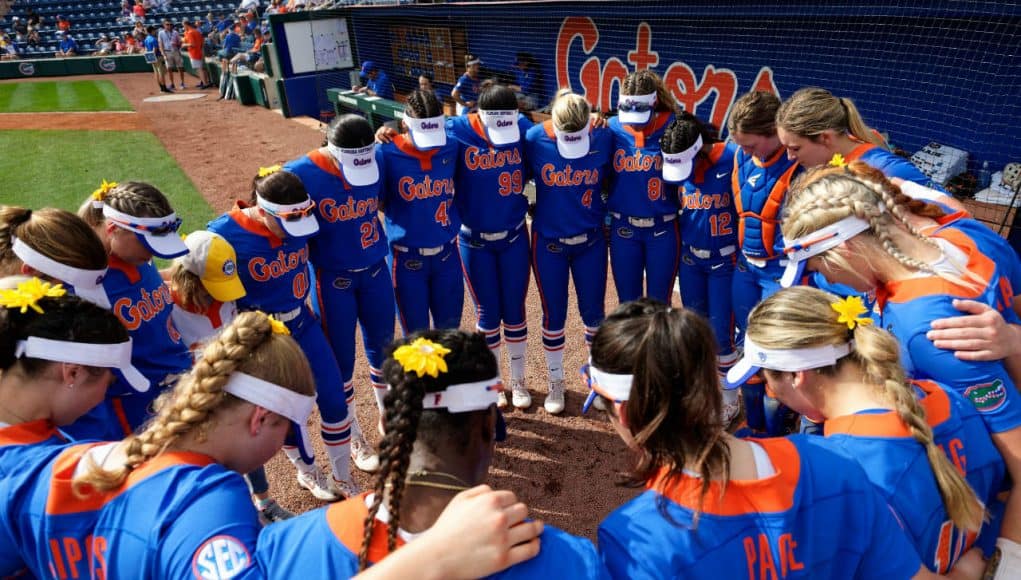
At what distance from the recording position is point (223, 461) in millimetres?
1616

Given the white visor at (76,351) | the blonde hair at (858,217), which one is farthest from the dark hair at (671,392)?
the white visor at (76,351)

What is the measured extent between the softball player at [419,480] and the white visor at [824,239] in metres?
1.19

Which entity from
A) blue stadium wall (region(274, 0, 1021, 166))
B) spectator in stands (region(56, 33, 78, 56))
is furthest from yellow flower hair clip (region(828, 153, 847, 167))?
spectator in stands (region(56, 33, 78, 56))

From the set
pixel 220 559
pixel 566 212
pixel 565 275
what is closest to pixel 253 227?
pixel 566 212

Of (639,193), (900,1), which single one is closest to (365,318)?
(639,193)

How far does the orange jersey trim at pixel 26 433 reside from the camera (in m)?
1.67

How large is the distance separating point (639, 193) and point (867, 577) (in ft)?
9.00

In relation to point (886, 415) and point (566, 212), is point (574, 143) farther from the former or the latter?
point (886, 415)

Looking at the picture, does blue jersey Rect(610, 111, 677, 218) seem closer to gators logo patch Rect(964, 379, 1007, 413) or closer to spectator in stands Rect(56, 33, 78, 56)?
gators logo patch Rect(964, 379, 1007, 413)

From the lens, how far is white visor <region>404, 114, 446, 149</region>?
12.2 ft

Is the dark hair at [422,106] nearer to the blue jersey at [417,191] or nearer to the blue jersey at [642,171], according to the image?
the blue jersey at [417,191]

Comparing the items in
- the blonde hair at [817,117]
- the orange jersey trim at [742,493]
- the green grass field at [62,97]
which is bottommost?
the green grass field at [62,97]

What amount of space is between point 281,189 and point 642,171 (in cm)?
207

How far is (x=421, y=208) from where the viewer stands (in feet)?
12.5
